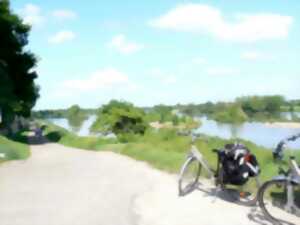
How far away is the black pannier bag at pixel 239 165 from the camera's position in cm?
688

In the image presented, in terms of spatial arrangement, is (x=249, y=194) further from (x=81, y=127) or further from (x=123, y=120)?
(x=81, y=127)

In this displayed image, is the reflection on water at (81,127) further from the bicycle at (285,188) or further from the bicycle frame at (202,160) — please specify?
the bicycle at (285,188)

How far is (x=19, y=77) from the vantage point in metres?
32.8

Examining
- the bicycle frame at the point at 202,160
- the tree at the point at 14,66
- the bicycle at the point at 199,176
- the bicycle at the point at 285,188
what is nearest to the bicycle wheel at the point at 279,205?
the bicycle at the point at 285,188

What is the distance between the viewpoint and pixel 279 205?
6.50 meters

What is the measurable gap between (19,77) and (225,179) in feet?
93.3

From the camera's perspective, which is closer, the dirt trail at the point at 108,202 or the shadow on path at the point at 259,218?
the shadow on path at the point at 259,218

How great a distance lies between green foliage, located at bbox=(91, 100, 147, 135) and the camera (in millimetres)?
36438

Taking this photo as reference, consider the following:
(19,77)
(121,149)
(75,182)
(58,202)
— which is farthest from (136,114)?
(58,202)

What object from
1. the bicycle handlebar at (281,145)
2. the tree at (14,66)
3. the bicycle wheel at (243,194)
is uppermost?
the tree at (14,66)

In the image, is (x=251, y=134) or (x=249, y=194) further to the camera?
(x=251, y=134)

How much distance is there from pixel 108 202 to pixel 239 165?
7.93ft

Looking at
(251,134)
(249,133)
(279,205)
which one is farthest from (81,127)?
(279,205)

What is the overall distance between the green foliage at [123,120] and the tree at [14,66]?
661 centimetres
